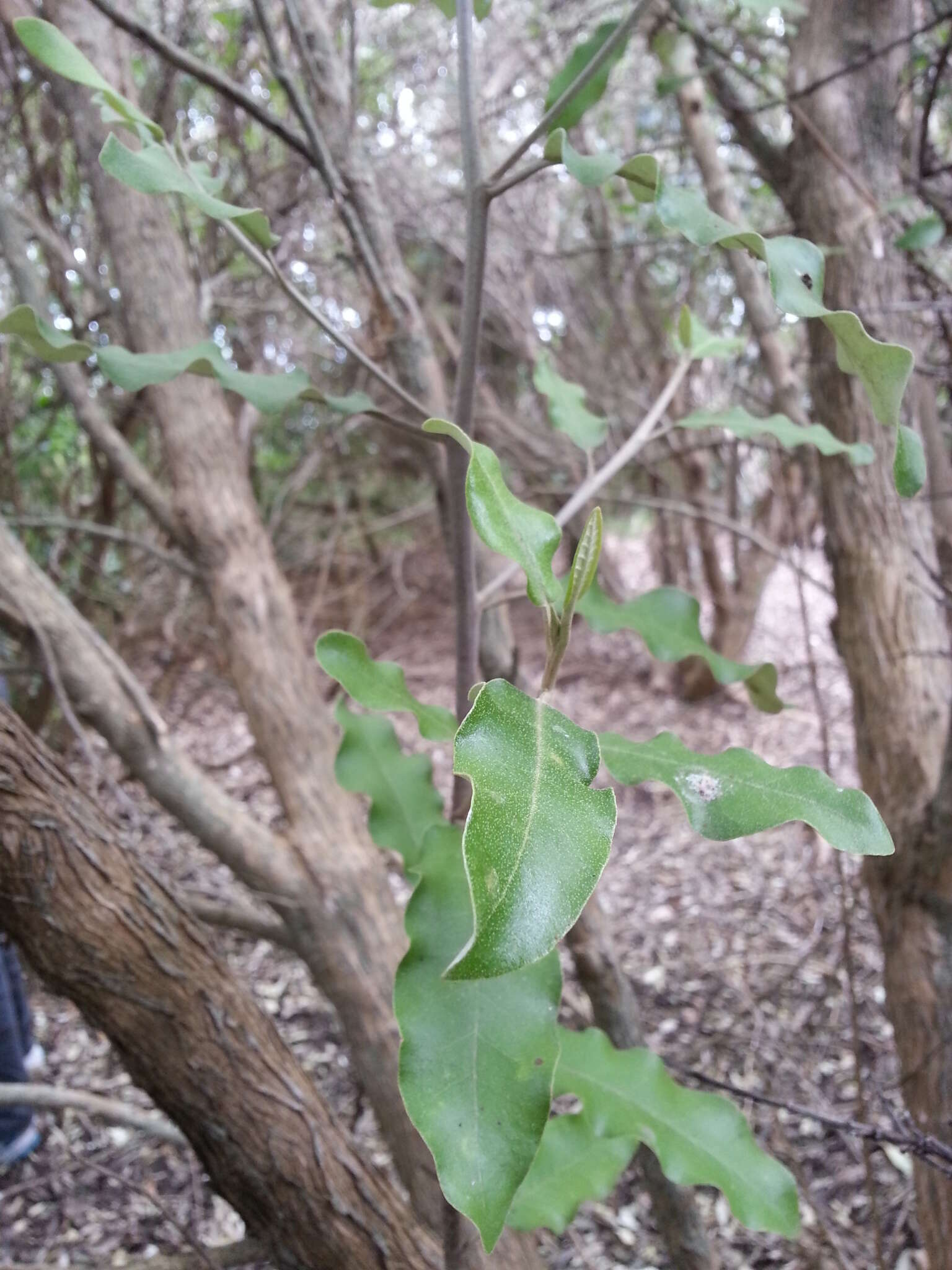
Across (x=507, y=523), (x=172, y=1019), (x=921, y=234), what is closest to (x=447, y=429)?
(x=507, y=523)

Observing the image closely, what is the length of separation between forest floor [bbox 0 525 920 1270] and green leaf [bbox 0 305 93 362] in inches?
22.6

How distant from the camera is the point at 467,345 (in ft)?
2.11

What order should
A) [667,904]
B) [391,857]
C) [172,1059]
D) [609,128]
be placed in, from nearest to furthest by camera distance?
[172,1059] → [391,857] → [667,904] → [609,128]

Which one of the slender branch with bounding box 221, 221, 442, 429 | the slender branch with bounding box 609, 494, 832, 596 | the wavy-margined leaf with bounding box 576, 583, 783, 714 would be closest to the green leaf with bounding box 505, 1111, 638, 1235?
the wavy-margined leaf with bounding box 576, 583, 783, 714

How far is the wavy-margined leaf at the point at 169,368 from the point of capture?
2.23ft

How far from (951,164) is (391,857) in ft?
5.37

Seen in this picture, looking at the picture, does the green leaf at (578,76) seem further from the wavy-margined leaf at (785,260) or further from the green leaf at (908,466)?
the green leaf at (908,466)

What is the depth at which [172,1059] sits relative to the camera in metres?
0.78

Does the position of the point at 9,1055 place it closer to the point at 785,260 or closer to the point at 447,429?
the point at 447,429

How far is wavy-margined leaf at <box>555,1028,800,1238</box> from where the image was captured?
2.48 ft

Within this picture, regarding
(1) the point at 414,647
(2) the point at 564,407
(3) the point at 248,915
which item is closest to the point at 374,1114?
(3) the point at 248,915

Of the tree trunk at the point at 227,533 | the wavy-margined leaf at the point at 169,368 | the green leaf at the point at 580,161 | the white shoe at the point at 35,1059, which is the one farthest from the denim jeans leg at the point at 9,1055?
the green leaf at the point at 580,161

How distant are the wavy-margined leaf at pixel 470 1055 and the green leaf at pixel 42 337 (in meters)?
0.49

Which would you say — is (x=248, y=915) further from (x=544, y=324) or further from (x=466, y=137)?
(x=544, y=324)
